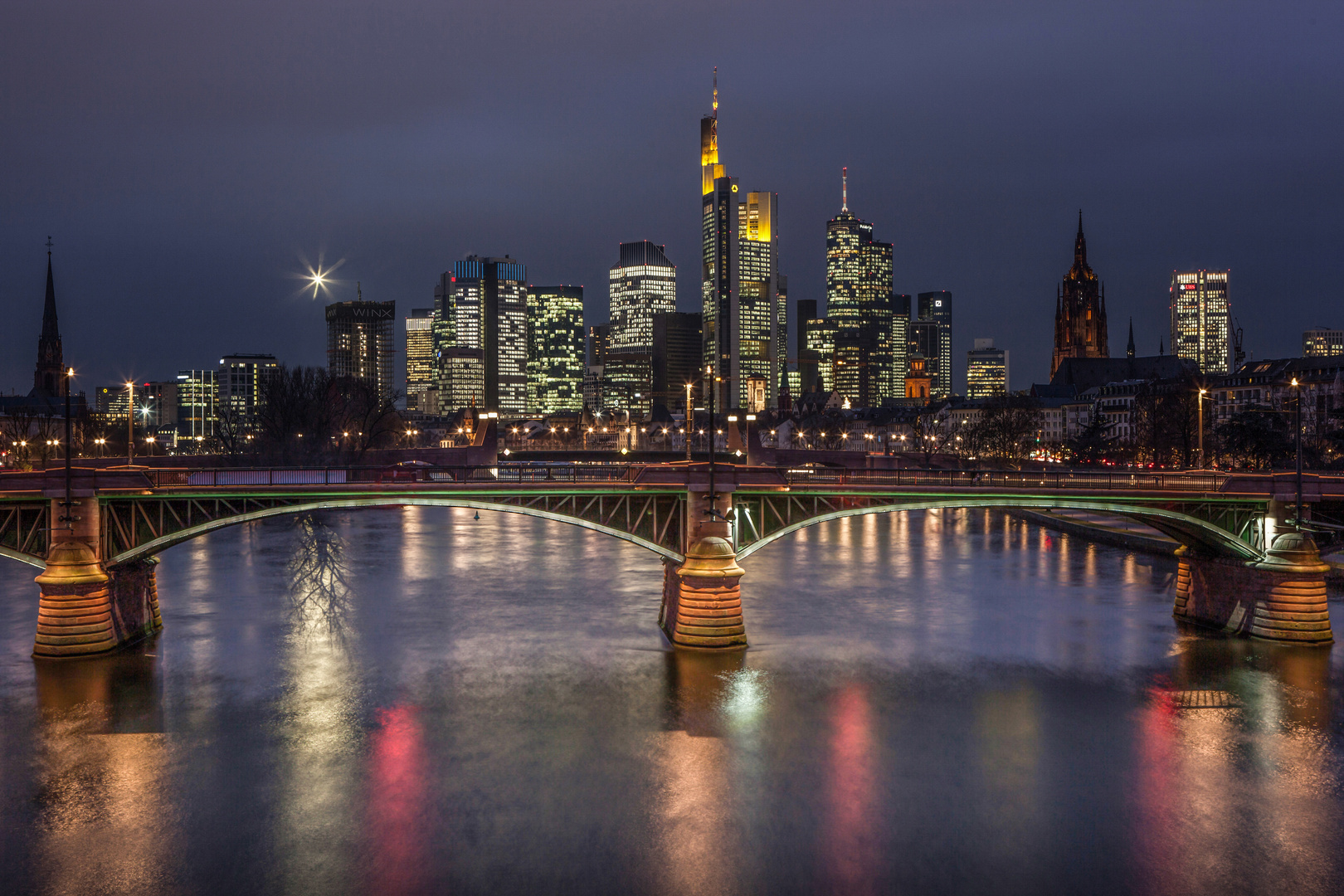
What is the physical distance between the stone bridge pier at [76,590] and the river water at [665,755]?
1152 millimetres

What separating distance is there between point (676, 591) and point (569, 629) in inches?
348

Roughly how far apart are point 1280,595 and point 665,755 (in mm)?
31583

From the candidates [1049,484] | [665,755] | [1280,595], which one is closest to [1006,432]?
[1049,484]

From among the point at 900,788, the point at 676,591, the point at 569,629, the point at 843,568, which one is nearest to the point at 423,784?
the point at 900,788

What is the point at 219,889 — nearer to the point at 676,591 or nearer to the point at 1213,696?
the point at 676,591

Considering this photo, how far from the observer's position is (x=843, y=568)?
7812cm

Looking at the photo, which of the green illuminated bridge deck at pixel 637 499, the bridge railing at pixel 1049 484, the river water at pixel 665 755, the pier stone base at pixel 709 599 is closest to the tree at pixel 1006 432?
the river water at pixel 665 755

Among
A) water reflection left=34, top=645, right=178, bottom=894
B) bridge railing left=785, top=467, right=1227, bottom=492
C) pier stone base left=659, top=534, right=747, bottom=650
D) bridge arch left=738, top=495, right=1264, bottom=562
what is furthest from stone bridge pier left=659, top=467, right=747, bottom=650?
water reflection left=34, top=645, right=178, bottom=894

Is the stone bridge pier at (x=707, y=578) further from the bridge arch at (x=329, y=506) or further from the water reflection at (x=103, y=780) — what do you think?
the water reflection at (x=103, y=780)

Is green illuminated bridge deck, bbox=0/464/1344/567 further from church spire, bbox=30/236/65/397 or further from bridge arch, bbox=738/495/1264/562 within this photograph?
church spire, bbox=30/236/65/397

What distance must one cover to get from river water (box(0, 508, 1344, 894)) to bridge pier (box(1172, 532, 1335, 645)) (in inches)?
61.4

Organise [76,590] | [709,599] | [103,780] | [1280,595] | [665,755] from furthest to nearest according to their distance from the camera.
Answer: [1280,595] < [709,599] < [76,590] < [665,755] < [103,780]

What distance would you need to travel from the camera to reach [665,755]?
34625mm

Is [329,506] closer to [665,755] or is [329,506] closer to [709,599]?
[709,599]
